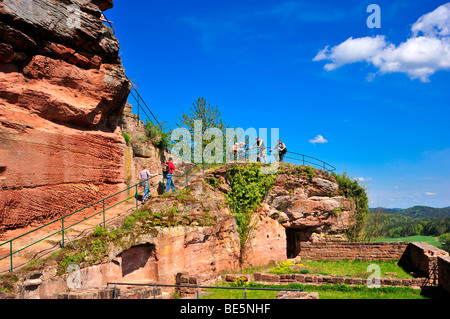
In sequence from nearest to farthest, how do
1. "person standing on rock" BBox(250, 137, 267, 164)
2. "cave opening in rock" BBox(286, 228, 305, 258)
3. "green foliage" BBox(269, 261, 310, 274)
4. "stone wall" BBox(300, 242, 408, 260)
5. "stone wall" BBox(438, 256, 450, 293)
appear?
"stone wall" BBox(438, 256, 450, 293) < "green foliage" BBox(269, 261, 310, 274) < "stone wall" BBox(300, 242, 408, 260) < "person standing on rock" BBox(250, 137, 267, 164) < "cave opening in rock" BBox(286, 228, 305, 258)

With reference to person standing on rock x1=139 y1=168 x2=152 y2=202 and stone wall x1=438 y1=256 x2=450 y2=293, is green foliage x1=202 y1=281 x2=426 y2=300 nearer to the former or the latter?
stone wall x1=438 y1=256 x2=450 y2=293

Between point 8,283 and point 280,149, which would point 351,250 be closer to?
point 280,149

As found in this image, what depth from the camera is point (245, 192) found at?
20.2 m

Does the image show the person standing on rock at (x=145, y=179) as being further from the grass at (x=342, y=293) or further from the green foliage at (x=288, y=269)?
the green foliage at (x=288, y=269)

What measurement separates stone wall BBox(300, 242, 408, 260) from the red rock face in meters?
12.5

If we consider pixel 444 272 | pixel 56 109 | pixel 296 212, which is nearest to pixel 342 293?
pixel 444 272

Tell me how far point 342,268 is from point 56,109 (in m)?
16.0

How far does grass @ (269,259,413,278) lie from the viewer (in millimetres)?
17203

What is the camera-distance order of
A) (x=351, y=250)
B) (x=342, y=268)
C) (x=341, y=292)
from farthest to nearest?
(x=351, y=250)
(x=342, y=268)
(x=341, y=292)

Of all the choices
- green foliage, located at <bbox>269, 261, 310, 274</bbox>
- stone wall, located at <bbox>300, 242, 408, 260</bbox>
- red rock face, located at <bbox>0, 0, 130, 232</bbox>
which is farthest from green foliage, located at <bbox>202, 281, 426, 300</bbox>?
stone wall, located at <bbox>300, 242, 408, 260</bbox>

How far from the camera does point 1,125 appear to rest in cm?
1149

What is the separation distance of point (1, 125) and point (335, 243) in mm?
18451

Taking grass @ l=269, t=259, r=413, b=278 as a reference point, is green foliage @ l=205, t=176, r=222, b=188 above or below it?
above

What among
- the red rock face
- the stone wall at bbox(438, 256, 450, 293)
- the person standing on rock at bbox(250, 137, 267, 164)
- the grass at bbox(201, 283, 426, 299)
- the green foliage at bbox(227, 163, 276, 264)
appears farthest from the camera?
the person standing on rock at bbox(250, 137, 267, 164)
